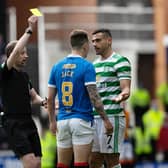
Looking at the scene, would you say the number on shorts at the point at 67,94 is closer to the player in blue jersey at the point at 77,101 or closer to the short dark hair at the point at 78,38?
the player in blue jersey at the point at 77,101

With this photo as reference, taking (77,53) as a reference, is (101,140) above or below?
below

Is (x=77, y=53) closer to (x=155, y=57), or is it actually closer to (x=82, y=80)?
(x=82, y=80)

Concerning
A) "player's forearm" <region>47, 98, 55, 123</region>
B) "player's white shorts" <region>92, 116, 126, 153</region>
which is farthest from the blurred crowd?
"player's forearm" <region>47, 98, 55, 123</region>

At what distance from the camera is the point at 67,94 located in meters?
11.1

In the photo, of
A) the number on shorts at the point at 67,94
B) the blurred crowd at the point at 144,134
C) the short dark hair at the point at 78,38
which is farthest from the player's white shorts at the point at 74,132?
the blurred crowd at the point at 144,134

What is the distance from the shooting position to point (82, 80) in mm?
11047

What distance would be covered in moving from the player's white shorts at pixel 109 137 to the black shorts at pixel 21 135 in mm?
787

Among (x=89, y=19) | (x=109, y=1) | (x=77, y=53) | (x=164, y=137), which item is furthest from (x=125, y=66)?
(x=109, y=1)

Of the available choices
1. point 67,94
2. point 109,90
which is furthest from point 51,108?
point 109,90

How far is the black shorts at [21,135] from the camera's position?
441 inches

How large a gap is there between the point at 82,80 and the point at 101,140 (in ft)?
3.24

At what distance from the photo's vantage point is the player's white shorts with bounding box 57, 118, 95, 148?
36.3ft

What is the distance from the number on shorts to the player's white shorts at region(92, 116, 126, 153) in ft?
2.33

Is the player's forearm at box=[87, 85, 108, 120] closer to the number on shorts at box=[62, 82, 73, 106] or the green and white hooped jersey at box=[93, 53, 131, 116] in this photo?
the number on shorts at box=[62, 82, 73, 106]
